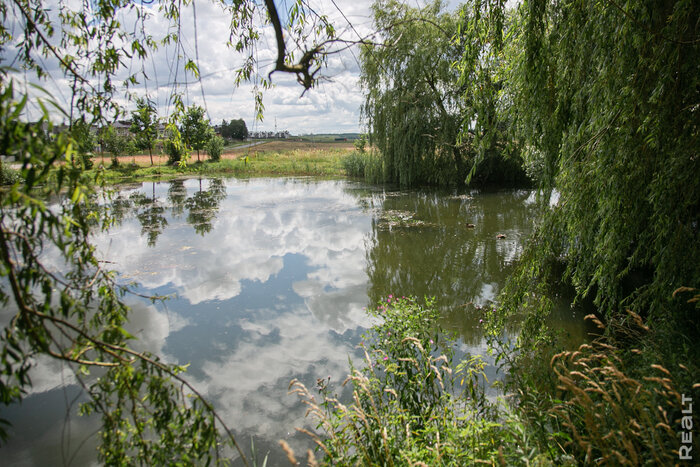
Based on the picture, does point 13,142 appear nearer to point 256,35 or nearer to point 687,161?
point 256,35

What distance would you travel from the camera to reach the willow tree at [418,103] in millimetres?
13375

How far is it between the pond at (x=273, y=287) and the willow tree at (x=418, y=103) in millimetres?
1740

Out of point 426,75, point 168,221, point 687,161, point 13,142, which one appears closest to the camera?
point 13,142

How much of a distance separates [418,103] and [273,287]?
33.4ft

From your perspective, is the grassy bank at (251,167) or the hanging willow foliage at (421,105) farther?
the grassy bank at (251,167)

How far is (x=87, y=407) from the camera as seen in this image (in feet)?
4.88

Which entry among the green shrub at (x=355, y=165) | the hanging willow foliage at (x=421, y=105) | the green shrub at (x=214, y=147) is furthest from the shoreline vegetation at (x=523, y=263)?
the green shrub at (x=214, y=147)

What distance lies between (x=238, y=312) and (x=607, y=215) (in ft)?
15.8

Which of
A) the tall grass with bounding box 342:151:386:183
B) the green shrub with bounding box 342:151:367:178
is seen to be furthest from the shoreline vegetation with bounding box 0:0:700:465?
the green shrub with bounding box 342:151:367:178

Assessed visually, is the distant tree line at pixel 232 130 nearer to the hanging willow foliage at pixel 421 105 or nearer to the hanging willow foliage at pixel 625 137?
the hanging willow foliage at pixel 625 137

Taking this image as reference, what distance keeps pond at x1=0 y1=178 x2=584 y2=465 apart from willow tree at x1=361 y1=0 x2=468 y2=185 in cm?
174

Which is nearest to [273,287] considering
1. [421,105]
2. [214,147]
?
[421,105]

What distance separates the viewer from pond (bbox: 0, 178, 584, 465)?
12.4 ft

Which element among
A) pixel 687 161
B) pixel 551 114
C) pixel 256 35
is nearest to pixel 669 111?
pixel 687 161
